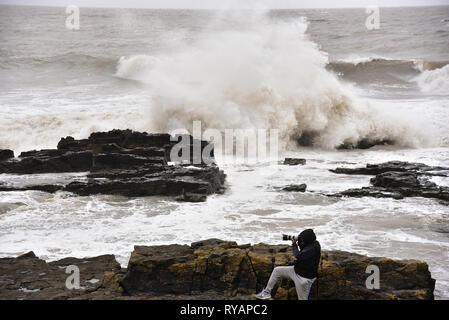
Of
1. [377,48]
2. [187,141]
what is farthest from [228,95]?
[377,48]

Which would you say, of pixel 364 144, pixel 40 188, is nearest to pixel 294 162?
pixel 364 144

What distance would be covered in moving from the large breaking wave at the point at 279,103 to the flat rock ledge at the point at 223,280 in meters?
13.6

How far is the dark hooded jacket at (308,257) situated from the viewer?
16.5 ft

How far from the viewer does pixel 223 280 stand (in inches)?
217

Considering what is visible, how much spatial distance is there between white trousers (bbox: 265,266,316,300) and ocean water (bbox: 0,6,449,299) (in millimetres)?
2190

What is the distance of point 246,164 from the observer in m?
15.7

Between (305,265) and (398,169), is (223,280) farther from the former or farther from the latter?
(398,169)

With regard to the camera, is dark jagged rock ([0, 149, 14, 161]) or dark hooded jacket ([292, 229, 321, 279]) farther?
dark jagged rock ([0, 149, 14, 161])

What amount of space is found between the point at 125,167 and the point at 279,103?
9.39m

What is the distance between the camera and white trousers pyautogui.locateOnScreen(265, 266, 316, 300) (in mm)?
5035

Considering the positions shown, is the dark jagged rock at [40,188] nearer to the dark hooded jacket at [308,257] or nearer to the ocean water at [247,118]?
the ocean water at [247,118]

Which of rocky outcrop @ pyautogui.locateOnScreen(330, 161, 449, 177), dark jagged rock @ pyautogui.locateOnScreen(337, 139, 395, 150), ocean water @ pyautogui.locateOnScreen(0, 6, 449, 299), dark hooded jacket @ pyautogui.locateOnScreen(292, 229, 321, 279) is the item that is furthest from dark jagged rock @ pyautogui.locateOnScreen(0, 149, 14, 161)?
dark jagged rock @ pyautogui.locateOnScreen(337, 139, 395, 150)

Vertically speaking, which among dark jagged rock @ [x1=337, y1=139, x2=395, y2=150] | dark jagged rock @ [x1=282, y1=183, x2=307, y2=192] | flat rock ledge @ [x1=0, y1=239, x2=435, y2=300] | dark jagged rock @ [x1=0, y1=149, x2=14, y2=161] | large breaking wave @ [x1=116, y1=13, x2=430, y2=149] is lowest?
flat rock ledge @ [x1=0, y1=239, x2=435, y2=300]

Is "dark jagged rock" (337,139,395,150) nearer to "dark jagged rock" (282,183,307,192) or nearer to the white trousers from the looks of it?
"dark jagged rock" (282,183,307,192)
